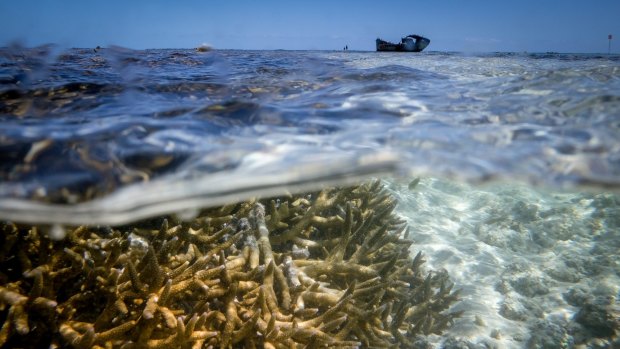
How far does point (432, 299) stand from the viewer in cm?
626

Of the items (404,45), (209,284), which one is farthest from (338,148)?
(404,45)

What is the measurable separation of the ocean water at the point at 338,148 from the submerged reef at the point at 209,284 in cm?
73

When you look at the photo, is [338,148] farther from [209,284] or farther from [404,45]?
[404,45]

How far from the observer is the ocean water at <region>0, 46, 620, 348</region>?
298 centimetres

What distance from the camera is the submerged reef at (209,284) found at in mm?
3205

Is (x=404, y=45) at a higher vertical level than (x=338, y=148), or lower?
higher

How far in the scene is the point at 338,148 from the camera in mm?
3459

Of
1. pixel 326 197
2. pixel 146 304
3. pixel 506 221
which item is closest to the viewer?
pixel 146 304

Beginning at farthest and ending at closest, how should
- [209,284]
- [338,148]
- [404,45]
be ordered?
[404,45], [209,284], [338,148]

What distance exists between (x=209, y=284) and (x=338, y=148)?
202 cm

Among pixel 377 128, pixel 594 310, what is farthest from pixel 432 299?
pixel 377 128

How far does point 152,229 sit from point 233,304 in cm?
145

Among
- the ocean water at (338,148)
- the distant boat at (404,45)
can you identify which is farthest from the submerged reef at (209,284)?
the distant boat at (404,45)

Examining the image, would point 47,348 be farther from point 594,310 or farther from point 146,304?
point 594,310
